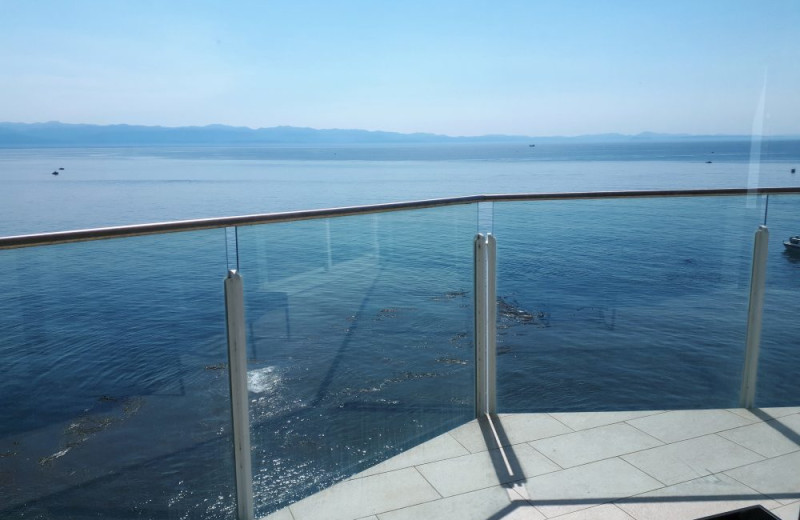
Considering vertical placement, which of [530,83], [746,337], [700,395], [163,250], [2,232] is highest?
[530,83]

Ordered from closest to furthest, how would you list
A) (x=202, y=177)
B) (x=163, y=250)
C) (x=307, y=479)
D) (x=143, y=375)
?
1. (x=163, y=250)
2. (x=307, y=479)
3. (x=143, y=375)
4. (x=202, y=177)

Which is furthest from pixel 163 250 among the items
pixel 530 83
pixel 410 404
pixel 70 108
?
pixel 530 83

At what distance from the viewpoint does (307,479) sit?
217 cm

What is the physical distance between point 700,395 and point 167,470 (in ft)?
8.16

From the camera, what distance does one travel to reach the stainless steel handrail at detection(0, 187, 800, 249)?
5.18 feet

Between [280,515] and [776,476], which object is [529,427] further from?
[280,515]

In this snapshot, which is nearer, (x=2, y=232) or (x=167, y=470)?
(x=167, y=470)

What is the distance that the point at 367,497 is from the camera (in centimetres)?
207

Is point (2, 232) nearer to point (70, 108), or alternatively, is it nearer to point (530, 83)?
point (70, 108)

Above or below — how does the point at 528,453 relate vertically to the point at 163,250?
below

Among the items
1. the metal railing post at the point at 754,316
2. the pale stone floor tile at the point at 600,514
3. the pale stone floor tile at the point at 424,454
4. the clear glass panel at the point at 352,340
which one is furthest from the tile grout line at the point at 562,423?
the metal railing post at the point at 754,316

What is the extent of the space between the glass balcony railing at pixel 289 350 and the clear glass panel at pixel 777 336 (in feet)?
0.04

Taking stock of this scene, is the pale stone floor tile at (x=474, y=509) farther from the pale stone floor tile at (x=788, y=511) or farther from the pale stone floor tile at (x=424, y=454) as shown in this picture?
the pale stone floor tile at (x=788, y=511)

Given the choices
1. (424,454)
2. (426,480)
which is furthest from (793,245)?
(426,480)
